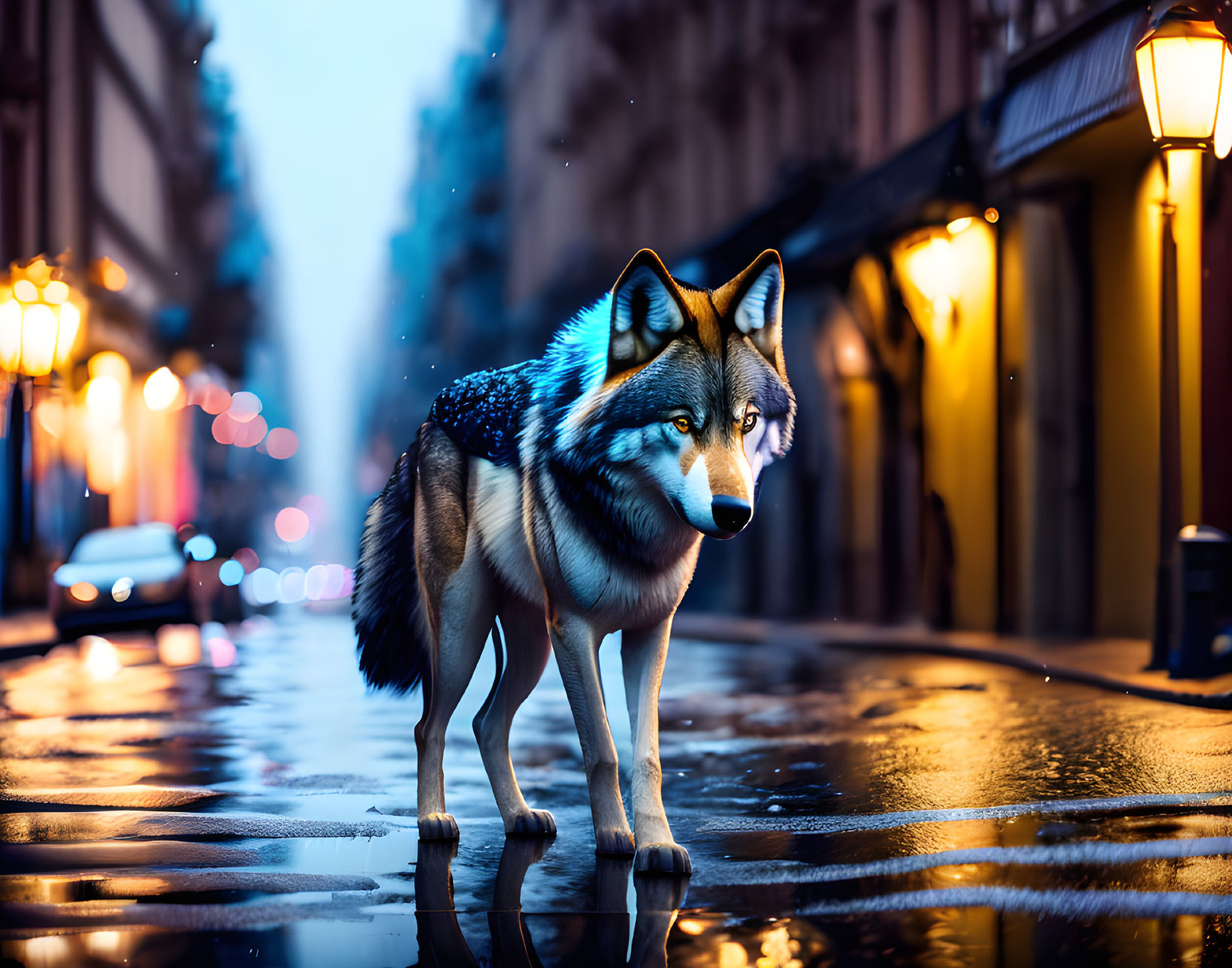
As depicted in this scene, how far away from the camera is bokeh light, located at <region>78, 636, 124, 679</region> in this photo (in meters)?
15.9

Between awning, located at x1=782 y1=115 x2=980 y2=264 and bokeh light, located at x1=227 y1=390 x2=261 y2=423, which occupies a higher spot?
bokeh light, located at x1=227 y1=390 x2=261 y2=423

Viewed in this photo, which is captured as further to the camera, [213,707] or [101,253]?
[101,253]

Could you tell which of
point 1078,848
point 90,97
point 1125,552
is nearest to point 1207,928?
point 1078,848

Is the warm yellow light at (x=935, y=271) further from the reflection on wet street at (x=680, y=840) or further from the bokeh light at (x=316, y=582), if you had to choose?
the bokeh light at (x=316, y=582)

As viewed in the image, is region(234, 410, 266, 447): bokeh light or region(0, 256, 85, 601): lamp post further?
region(234, 410, 266, 447): bokeh light

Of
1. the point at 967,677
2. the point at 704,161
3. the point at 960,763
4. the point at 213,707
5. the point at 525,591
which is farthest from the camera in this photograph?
the point at 704,161

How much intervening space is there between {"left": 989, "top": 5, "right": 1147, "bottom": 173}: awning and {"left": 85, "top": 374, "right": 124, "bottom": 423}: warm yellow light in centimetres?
2252

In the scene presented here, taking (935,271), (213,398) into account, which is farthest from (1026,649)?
(213,398)

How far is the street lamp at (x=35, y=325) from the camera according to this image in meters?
21.5

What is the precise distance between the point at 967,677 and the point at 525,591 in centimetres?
802

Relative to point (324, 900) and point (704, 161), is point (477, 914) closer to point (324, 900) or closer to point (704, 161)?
point (324, 900)

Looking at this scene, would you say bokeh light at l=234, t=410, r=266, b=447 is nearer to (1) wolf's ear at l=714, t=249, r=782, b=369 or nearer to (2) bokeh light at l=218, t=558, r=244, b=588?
(2) bokeh light at l=218, t=558, r=244, b=588

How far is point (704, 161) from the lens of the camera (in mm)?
33281

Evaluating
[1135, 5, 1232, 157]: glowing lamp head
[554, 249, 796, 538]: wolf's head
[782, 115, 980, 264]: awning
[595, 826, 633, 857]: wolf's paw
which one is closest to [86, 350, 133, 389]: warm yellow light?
[782, 115, 980, 264]: awning
